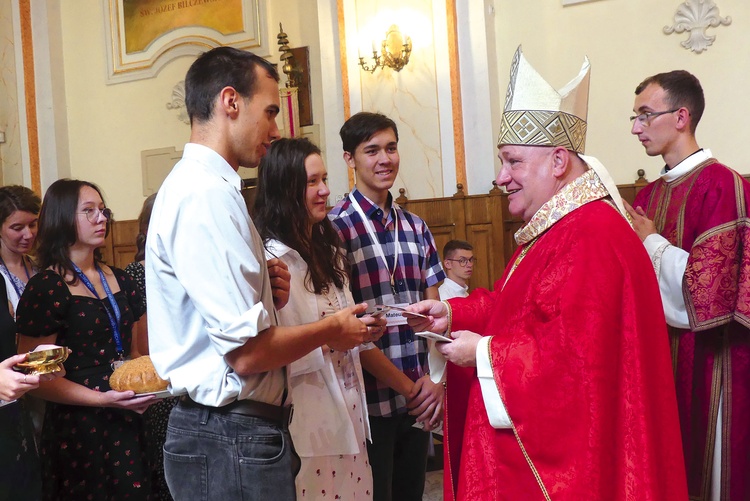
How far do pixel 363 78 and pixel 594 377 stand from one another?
564cm

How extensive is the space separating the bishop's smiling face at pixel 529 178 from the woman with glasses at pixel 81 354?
144cm

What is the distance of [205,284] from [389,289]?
1.28m

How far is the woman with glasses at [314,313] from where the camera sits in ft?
7.68

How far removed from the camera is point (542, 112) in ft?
7.66

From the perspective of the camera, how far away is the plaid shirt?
282 cm

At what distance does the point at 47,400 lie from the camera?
9.33 ft

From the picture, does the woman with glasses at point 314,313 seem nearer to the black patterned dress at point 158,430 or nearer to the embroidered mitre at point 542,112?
the embroidered mitre at point 542,112

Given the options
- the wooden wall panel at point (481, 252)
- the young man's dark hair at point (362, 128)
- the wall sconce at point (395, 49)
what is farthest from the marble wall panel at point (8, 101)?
the young man's dark hair at point (362, 128)

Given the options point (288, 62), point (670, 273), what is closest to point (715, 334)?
point (670, 273)

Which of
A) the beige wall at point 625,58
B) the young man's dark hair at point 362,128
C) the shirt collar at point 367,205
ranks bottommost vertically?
the shirt collar at point 367,205

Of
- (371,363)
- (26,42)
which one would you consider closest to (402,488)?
(371,363)

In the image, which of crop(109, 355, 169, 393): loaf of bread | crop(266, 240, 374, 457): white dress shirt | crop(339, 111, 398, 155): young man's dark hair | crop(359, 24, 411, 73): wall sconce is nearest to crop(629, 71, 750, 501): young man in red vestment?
crop(339, 111, 398, 155): young man's dark hair

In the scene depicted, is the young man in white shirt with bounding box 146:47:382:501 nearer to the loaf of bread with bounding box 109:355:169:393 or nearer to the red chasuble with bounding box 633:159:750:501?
the loaf of bread with bounding box 109:355:169:393

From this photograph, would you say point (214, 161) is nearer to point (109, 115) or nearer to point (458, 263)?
point (458, 263)
